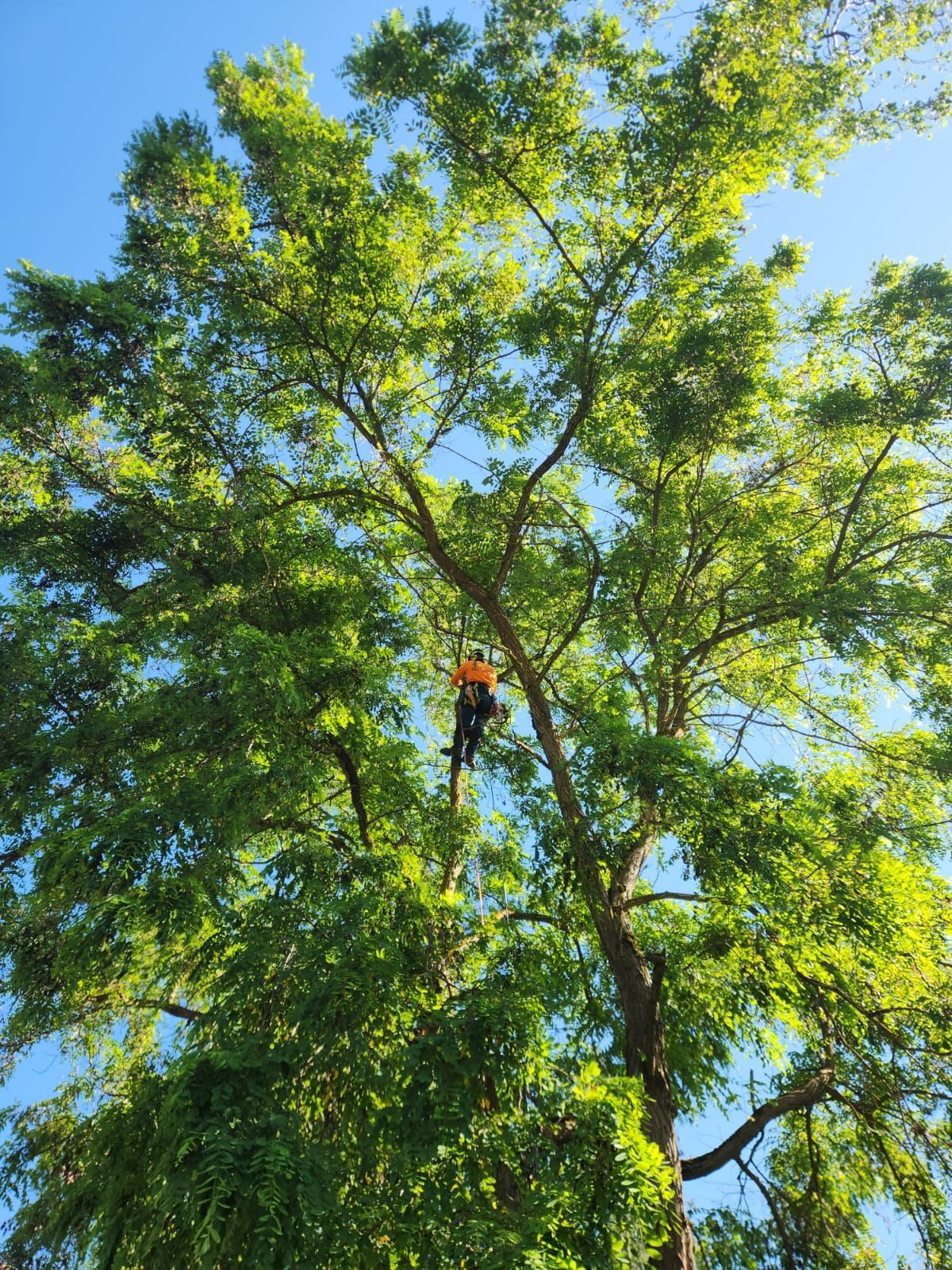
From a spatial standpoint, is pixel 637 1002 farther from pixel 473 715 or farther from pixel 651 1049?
pixel 473 715

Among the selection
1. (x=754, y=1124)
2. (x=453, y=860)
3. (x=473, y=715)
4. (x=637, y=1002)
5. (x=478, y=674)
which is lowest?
(x=754, y=1124)

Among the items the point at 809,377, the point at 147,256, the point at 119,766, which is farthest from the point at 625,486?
the point at 119,766

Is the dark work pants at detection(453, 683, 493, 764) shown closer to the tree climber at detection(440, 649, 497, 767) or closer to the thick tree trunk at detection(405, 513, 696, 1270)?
the tree climber at detection(440, 649, 497, 767)

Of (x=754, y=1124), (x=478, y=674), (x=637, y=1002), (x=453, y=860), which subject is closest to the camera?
(x=754, y=1124)

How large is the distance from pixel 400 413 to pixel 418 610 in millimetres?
2542

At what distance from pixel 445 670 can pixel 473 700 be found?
210cm

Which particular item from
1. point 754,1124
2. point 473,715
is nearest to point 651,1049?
point 754,1124

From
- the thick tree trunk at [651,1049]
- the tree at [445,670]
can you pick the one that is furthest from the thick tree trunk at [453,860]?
the thick tree trunk at [651,1049]

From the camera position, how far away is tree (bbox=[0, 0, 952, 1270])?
381 centimetres

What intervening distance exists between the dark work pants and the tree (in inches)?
18.7

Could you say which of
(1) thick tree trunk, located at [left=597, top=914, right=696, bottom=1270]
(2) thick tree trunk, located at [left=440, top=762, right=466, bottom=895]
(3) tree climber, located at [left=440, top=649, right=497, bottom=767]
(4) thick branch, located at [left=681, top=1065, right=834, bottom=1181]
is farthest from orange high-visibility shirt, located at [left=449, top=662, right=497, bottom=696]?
(4) thick branch, located at [left=681, top=1065, right=834, bottom=1181]

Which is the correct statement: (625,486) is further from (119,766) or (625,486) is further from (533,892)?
(119,766)

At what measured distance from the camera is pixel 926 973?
5.02 metres

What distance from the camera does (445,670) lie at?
8953 millimetres
